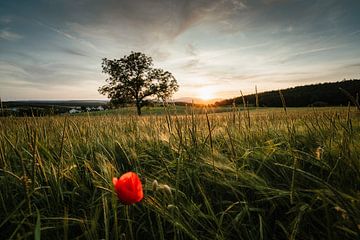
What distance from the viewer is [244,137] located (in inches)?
102

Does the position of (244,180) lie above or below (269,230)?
above

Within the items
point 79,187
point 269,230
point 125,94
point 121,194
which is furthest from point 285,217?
point 125,94

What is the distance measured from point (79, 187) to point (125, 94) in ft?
139

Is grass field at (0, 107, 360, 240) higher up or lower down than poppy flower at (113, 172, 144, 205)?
lower down

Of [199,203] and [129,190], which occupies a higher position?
[129,190]

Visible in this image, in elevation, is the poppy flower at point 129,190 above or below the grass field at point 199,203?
above

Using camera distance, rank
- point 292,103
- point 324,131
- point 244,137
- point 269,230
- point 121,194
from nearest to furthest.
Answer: point 121,194 → point 269,230 → point 324,131 → point 244,137 → point 292,103

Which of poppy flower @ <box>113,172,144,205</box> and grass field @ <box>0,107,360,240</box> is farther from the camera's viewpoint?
grass field @ <box>0,107,360,240</box>

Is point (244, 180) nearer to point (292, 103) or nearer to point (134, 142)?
point (134, 142)

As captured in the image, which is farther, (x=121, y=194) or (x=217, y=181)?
(x=217, y=181)

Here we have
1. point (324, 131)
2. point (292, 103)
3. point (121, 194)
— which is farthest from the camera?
point (292, 103)

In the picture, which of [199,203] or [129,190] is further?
[199,203]

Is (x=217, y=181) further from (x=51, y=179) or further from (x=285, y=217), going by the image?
(x=51, y=179)

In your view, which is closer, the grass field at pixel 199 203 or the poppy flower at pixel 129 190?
the poppy flower at pixel 129 190
